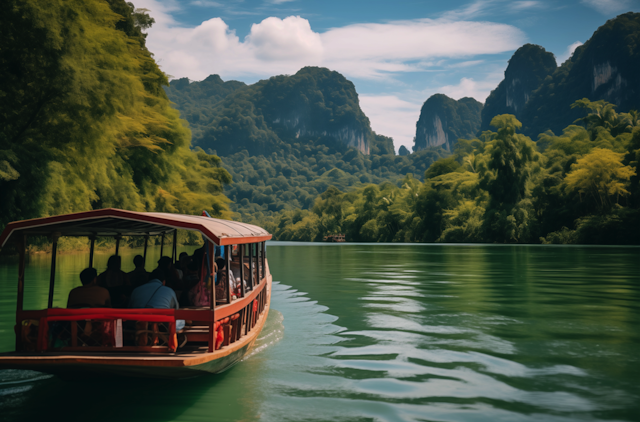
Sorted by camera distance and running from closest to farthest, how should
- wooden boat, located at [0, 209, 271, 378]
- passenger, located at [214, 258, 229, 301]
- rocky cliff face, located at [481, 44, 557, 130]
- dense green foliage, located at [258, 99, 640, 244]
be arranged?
1. wooden boat, located at [0, 209, 271, 378]
2. passenger, located at [214, 258, 229, 301]
3. dense green foliage, located at [258, 99, 640, 244]
4. rocky cliff face, located at [481, 44, 557, 130]

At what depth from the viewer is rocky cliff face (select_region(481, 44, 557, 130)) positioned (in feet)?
562

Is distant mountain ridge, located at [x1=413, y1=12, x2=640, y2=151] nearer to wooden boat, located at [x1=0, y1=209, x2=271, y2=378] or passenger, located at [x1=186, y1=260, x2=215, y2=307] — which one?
passenger, located at [x1=186, y1=260, x2=215, y2=307]

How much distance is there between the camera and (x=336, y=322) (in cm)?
1104

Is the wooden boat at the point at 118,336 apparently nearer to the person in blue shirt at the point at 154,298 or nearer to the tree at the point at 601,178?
the person in blue shirt at the point at 154,298

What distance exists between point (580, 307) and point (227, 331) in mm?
9435

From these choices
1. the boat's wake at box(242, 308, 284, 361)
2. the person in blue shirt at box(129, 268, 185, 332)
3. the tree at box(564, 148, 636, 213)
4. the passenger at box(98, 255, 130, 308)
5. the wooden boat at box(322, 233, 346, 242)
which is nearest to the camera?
the person in blue shirt at box(129, 268, 185, 332)

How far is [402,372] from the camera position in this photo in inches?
276

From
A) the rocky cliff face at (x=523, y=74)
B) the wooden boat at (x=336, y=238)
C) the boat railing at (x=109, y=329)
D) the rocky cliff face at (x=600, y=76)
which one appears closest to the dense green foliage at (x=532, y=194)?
the wooden boat at (x=336, y=238)

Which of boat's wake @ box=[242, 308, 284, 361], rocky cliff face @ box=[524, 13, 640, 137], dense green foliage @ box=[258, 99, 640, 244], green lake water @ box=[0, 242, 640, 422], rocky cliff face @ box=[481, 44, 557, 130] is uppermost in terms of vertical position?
rocky cliff face @ box=[481, 44, 557, 130]

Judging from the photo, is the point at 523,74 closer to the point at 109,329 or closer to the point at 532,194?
the point at 532,194

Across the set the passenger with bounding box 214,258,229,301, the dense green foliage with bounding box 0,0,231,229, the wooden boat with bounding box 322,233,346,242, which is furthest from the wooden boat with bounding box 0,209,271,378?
the wooden boat with bounding box 322,233,346,242

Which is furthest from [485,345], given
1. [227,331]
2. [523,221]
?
[523,221]

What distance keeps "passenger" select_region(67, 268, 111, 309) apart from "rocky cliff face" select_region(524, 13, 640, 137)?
12795 centimetres

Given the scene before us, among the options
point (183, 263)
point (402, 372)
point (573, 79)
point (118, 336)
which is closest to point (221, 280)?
point (183, 263)
